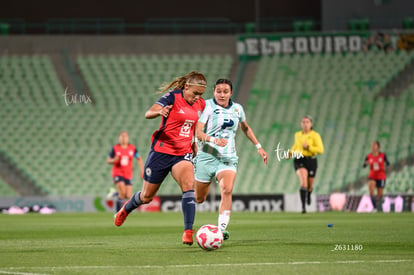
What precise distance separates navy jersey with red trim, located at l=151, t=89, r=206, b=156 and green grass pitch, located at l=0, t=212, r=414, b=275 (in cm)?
125

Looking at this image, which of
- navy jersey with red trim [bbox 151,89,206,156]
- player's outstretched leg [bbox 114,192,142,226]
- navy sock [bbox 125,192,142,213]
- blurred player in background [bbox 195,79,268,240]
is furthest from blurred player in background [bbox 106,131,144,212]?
navy jersey with red trim [bbox 151,89,206,156]

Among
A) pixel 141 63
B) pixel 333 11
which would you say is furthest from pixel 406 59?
pixel 141 63

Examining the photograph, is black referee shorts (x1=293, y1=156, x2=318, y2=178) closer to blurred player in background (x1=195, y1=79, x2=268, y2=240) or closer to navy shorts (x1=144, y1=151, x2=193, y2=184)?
blurred player in background (x1=195, y1=79, x2=268, y2=240)

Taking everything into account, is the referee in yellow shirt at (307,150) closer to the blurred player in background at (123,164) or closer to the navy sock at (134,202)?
the blurred player in background at (123,164)

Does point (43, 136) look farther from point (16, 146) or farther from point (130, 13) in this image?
point (130, 13)

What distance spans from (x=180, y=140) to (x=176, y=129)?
15 cm

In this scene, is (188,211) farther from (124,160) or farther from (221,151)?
(124,160)

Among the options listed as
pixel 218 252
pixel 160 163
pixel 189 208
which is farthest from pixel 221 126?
pixel 218 252

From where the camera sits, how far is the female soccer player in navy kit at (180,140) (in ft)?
33.7

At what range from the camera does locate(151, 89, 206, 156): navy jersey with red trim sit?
10.3 metres

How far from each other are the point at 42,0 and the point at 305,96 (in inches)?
458

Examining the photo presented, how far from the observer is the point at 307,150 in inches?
807

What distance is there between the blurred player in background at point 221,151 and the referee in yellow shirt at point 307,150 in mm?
9014

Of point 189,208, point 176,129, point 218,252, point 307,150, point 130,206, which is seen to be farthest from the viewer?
point 307,150
